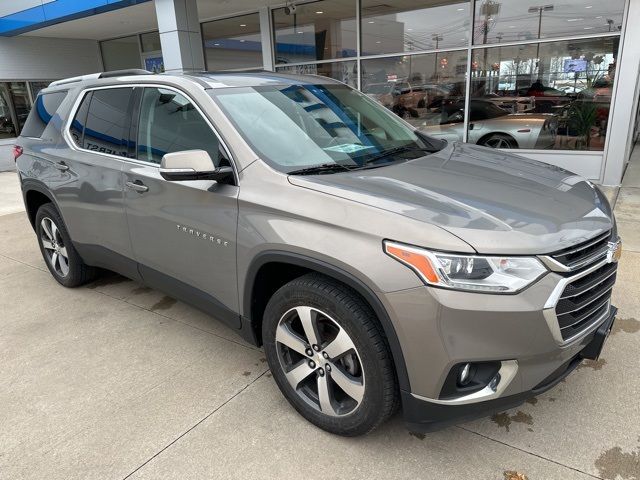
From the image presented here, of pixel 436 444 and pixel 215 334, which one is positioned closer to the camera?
pixel 436 444

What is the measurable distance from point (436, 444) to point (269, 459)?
32.8 inches

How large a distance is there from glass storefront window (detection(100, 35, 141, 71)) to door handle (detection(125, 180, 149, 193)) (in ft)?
45.6

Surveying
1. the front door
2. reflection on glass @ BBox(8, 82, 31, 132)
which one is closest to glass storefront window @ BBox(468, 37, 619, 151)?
the front door

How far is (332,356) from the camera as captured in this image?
7.74 feet

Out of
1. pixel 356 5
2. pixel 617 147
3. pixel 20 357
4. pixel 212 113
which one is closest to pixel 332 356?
pixel 212 113

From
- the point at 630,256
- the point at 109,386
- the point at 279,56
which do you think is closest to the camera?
the point at 109,386

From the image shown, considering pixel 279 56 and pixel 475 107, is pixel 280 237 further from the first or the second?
pixel 279 56

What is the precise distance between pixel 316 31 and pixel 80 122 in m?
8.24

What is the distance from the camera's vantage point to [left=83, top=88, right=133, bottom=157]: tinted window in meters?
3.44

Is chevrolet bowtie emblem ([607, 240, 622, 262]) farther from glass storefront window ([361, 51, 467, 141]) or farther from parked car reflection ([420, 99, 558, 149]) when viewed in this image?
glass storefront window ([361, 51, 467, 141])

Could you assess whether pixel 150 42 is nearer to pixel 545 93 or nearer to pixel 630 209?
pixel 545 93

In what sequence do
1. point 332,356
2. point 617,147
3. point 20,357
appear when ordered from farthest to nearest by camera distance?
point 617,147 → point 20,357 → point 332,356

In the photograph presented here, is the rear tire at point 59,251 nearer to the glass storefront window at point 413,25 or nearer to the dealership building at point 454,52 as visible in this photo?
the dealership building at point 454,52

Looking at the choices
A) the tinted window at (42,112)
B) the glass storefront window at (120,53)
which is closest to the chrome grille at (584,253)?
the tinted window at (42,112)
